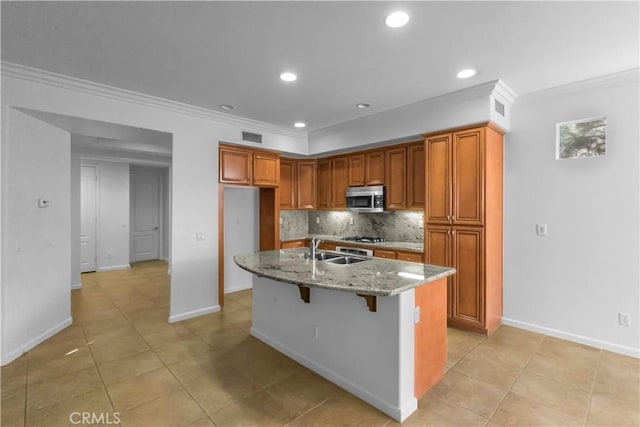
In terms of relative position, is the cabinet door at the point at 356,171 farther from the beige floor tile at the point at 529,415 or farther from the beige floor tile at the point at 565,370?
the beige floor tile at the point at 529,415

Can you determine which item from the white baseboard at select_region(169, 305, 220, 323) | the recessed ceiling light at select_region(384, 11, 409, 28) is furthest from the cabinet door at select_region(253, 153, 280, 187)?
the recessed ceiling light at select_region(384, 11, 409, 28)

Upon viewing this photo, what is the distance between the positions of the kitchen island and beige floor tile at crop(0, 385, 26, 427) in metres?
1.86

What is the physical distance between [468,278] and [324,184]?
120 inches

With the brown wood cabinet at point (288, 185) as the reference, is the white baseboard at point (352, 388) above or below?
below

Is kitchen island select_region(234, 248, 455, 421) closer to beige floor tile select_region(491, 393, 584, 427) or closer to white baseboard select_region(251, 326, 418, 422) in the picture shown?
white baseboard select_region(251, 326, 418, 422)

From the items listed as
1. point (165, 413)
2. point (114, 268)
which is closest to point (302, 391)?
point (165, 413)

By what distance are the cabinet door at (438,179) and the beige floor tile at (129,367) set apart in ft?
11.4

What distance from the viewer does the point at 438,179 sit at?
3881mm

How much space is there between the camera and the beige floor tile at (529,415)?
2088 mm

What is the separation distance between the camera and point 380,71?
298 centimetres

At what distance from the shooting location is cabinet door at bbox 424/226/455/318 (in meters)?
3.81

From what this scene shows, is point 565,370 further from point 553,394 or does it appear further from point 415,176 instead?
point 415,176

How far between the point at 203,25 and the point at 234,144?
8.08 feet

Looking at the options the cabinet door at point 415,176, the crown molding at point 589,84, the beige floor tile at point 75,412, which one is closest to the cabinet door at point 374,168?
the cabinet door at point 415,176
